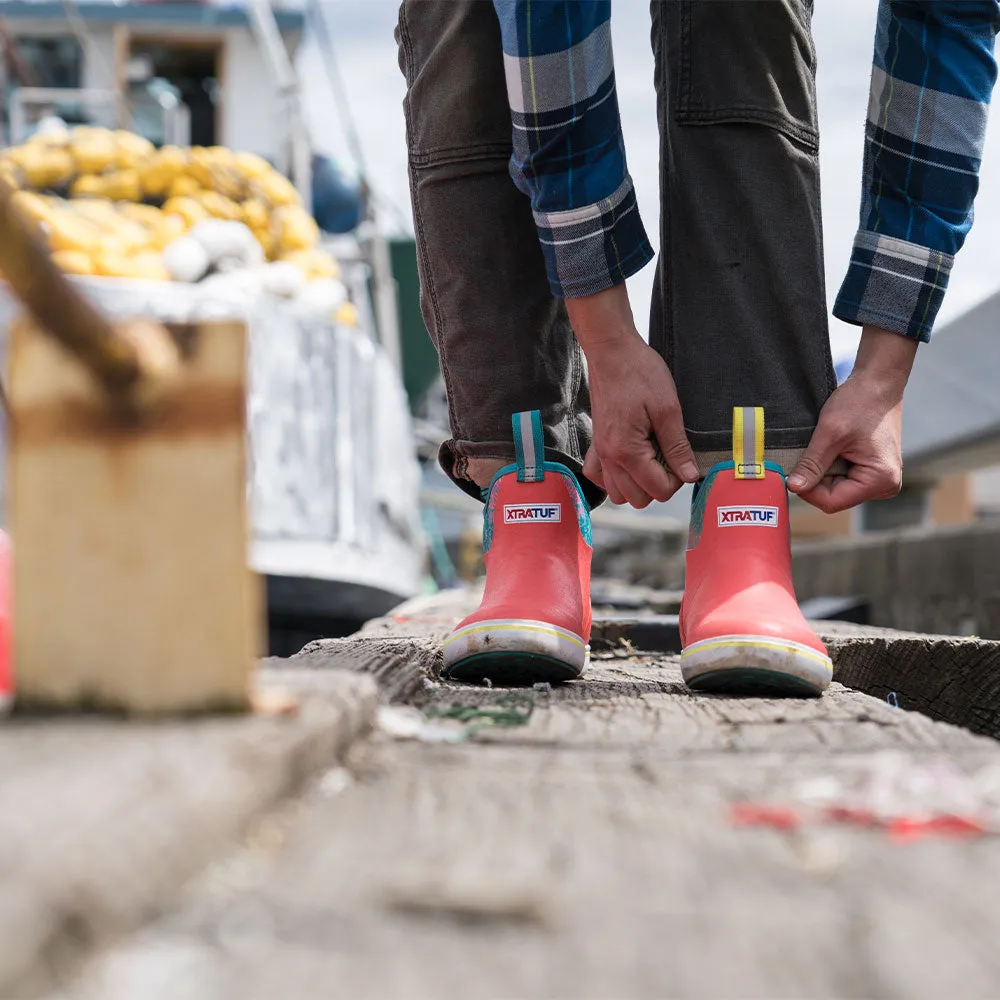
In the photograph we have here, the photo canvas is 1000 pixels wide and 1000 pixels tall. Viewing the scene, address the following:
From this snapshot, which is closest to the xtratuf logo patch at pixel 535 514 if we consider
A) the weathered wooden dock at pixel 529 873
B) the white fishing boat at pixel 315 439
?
the weathered wooden dock at pixel 529 873

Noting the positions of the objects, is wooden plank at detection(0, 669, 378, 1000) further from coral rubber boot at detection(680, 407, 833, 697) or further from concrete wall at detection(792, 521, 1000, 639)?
concrete wall at detection(792, 521, 1000, 639)

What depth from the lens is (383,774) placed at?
54 cm

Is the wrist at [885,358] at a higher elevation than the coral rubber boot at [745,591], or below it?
higher

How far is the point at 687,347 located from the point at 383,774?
70 centimetres

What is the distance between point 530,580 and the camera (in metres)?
1.10

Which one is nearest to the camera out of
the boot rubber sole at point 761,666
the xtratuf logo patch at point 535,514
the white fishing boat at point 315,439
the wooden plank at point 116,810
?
the wooden plank at point 116,810

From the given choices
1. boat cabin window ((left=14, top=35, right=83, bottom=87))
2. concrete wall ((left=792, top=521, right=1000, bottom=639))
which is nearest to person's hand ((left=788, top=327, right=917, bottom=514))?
concrete wall ((left=792, top=521, right=1000, bottom=639))

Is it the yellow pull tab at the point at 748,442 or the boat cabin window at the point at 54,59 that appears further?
the boat cabin window at the point at 54,59

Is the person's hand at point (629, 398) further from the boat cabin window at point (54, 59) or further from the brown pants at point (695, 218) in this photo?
the boat cabin window at point (54, 59)

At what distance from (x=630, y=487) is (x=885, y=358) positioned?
0.99ft

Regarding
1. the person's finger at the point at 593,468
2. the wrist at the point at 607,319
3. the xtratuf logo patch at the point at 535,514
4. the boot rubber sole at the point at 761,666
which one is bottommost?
the boot rubber sole at the point at 761,666

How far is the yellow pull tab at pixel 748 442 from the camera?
1.07m

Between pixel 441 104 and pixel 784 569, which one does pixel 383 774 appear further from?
pixel 441 104

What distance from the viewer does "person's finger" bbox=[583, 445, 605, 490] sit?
1148 millimetres
